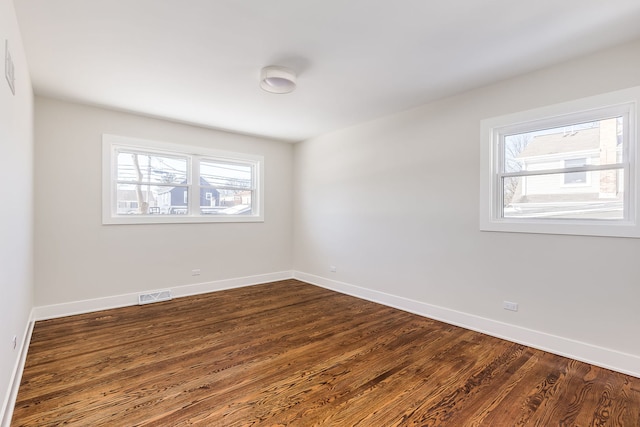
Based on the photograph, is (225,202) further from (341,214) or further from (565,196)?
(565,196)

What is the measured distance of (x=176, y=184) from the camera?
4.59 m

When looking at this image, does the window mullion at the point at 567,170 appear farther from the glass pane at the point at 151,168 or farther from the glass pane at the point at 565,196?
the glass pane at the point at 151,168

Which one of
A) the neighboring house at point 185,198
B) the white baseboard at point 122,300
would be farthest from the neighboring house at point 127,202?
the white baseboard at point 122,300

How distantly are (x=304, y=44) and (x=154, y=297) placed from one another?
3732 millimetres

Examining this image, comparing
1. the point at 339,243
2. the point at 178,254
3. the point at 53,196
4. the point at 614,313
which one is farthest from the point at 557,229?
the point at 53,196

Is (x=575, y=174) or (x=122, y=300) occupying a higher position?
(x=575, y=174)

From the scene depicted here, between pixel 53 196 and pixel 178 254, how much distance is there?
1602mm

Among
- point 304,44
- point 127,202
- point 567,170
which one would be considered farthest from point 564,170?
point 127,202

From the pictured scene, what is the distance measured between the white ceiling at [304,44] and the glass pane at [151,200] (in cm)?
119

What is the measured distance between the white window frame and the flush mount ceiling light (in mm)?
2031

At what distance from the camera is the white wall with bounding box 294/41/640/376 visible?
2516 millimetres

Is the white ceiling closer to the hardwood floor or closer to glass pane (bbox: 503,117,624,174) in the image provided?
glass pane (bbox: 503,117,624,174)

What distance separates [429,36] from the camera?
2318 mm

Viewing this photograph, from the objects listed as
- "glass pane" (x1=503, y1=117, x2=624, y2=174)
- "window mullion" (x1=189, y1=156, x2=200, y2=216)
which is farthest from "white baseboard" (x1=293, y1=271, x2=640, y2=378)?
"window mullion" (x1=189, y1=156, x2=200, y2=216)
